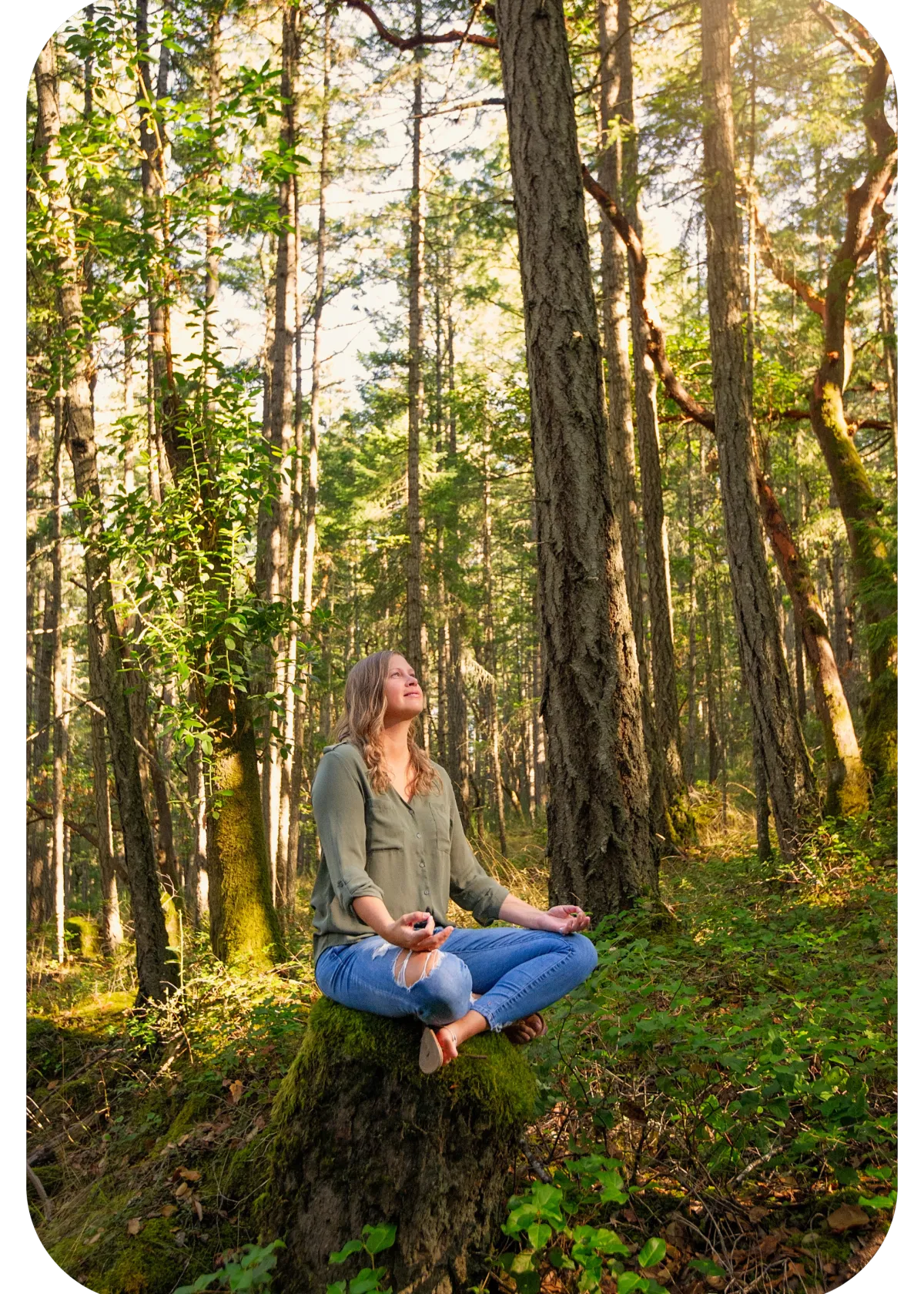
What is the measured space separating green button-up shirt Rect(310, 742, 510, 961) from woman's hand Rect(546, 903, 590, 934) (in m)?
0.29

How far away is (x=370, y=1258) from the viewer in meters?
2.94

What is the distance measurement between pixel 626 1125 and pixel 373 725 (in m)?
1.96

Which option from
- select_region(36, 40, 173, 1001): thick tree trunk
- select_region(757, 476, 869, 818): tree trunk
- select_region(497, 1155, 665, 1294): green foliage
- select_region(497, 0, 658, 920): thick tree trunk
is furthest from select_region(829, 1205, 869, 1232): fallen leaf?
select_region(757, 476, 869, 818): tree trunk

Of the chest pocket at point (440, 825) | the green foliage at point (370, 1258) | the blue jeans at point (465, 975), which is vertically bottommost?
the green foliage at point (370, 1258)

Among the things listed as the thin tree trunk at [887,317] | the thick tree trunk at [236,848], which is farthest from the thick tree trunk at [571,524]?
the thin tree trunk at [887,317]

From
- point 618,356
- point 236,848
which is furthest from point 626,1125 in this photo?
point 618,356

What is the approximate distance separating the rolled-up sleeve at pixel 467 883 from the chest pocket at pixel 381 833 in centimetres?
31

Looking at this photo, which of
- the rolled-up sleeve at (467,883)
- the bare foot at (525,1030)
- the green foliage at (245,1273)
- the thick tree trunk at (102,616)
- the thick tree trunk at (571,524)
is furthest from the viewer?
the thick tree trunk at (102,616)

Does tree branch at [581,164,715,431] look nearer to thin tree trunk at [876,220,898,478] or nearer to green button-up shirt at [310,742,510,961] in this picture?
thin tree trunk at [876,220,898,478]

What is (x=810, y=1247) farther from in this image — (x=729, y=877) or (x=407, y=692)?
(x=729, y=877)

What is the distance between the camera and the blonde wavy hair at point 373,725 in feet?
11.5

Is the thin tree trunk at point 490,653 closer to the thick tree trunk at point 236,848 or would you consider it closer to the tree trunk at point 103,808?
the tree trunk at point 103,808

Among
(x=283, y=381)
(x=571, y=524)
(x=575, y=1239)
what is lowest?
(x=575, y=1239)

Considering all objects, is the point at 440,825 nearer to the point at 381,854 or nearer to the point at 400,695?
the point at 381,854
